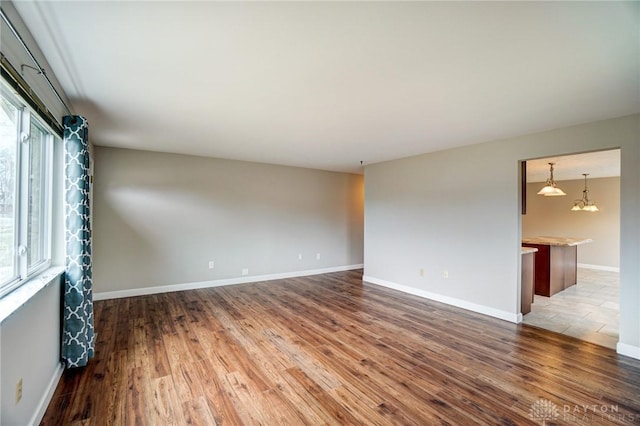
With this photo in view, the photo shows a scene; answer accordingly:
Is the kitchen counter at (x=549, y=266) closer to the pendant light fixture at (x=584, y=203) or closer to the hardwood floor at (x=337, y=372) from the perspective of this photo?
the hardwood floor at (x=337, y=372)

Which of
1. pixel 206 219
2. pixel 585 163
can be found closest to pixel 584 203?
pixel 585 163

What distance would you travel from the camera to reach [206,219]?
546 centimetres

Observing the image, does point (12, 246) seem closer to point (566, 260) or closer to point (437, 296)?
point (437, 296)

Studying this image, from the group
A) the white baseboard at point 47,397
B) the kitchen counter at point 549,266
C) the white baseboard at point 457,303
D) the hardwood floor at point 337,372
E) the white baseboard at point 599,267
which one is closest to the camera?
the white baseboard at point 47,397

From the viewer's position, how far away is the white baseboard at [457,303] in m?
3.89

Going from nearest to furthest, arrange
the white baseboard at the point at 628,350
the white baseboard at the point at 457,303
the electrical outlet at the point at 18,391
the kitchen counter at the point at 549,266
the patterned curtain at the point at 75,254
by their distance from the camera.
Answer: the electrical outlet at the point at 18,391 < the patterned curtain at the point at 75,254 < the white baseboard at the point at 628,350 < the white baseboard at the point at 457,303 < the kitchen counter at the point at 549,266

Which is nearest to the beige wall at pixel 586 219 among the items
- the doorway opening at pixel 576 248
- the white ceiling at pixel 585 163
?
the doorway opening at pixel 576 248

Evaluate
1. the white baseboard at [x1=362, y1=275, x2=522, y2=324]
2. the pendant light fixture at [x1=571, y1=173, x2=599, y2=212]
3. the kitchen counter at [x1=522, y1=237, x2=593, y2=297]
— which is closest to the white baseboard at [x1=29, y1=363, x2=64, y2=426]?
the white baseboard at [x1=362, y1=275, x2=522, y2=324]

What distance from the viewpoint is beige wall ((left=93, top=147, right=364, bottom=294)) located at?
4.73m

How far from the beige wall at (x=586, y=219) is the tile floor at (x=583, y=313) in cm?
246

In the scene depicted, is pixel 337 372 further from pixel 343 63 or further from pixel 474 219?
pixel 474 219

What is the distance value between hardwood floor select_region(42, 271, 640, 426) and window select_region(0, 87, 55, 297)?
1.05 metres

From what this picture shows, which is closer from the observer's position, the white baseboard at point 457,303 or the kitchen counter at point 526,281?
the white baseboard at point 457,303

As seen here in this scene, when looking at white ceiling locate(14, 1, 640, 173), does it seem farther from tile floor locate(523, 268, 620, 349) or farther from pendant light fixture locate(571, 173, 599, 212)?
pendant light fixture locate(571, 173, 599, 212)
